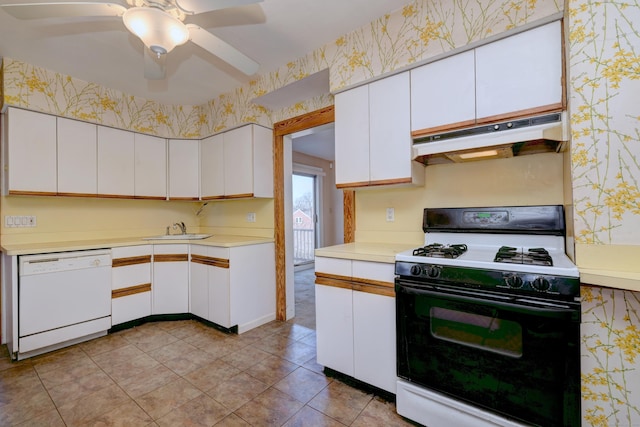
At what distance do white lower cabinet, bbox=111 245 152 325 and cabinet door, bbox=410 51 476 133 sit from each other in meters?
2.81

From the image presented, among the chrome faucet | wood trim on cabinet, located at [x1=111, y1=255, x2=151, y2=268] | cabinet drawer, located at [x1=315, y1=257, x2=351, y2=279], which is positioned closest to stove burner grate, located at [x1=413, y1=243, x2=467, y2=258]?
cabinet drawer, located at [x1=315, y1=257, x2=351, y2=279]

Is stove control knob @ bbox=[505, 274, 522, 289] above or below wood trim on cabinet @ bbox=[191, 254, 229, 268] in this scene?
above

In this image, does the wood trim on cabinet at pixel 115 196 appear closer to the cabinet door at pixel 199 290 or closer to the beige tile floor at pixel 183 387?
the cabinet door at pixel 199 290

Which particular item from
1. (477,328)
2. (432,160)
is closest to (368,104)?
(432,160)

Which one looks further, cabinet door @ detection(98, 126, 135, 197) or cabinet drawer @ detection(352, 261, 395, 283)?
cabinet door @ detection(98, 126, 135, 197)

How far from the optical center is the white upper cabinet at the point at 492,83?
143 cm

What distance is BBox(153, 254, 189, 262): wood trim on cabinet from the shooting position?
2.96 metres

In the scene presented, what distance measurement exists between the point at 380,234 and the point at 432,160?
71 cm

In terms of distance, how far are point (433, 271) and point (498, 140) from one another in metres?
0.78

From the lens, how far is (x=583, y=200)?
1229 millimetres

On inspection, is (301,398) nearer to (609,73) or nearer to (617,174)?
(617,174)

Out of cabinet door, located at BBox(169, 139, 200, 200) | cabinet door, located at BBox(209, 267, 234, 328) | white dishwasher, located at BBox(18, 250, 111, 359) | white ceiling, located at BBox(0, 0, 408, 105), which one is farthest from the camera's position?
cabinet door, located at BBox(169, 139, 200, 200)

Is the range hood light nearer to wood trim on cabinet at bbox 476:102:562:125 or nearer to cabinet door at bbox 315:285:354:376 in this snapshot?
wood trim on cabinet at bbox 476:102:562:125

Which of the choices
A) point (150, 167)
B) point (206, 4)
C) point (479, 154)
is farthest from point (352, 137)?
point (150, 167)
